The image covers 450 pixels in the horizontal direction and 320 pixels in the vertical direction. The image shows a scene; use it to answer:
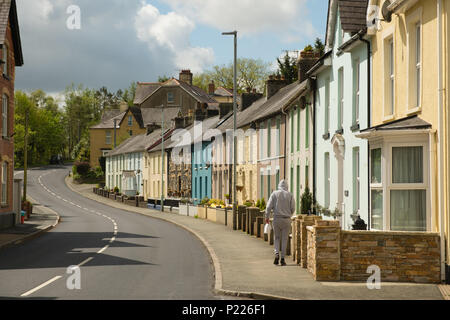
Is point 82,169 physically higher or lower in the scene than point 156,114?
lower

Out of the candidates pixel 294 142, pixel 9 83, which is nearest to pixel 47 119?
pixel 9 83

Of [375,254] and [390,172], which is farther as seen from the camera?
[390,172]

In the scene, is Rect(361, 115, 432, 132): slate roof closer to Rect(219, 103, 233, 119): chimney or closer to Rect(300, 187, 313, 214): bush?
Rect(300, 187, 313, 214): bush

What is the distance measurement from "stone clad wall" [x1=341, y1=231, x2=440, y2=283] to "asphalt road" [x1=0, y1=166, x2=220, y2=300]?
2988mm

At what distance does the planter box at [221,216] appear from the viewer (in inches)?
1464

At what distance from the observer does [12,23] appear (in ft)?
113

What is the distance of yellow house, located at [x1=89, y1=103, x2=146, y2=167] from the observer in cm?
10694

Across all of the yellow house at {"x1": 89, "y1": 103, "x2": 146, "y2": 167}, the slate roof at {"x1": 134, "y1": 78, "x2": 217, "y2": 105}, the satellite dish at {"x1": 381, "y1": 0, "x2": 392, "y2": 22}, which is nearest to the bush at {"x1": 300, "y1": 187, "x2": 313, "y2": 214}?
the satellite dish at {"x1": 381, "y1": 0, "x2": 392, "y2": 22}

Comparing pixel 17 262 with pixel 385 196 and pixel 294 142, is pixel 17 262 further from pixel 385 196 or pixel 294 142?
pixel 294 142

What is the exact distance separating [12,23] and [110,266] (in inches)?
828

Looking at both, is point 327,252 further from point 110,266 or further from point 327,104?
point 327,104

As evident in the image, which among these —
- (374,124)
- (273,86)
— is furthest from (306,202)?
(273,86)

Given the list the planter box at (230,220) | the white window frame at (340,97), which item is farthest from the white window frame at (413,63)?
the planter box at (230,220)
